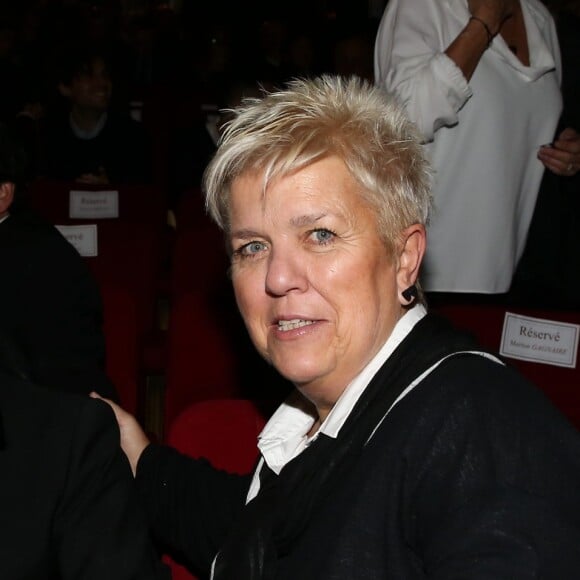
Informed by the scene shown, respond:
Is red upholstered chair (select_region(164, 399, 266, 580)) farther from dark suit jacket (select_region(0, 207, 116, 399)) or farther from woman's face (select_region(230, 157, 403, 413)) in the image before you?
dark suit jacket (select_region(0, 207, 116, 399))

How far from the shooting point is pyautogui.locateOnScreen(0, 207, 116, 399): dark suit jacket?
2564 millimetres

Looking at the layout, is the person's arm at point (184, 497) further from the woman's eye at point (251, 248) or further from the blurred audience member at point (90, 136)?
the blurred audience member at point (90, 136)

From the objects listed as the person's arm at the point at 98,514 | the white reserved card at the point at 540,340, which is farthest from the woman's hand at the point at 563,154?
the person's arm at the point at 98,514

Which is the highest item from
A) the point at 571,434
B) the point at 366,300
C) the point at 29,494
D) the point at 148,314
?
the point at 366,300

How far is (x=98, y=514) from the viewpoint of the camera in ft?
4.22

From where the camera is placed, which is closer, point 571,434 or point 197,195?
point 571,434

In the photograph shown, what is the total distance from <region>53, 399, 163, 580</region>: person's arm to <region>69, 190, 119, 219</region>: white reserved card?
8.79ft

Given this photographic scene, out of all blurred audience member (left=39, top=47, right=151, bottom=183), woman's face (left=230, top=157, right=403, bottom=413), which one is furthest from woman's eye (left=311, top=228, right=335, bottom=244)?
blurred audience member (left=39, top=47, right=151, bottom=183)

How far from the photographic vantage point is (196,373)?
2.64 metres

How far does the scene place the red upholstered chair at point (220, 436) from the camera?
1.88 metres

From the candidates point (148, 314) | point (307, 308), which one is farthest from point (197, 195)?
point (307, 308)

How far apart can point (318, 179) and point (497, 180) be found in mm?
1189

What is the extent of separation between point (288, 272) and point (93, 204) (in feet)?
9.01

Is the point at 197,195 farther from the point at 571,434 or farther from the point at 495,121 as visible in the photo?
the point at 571,434
